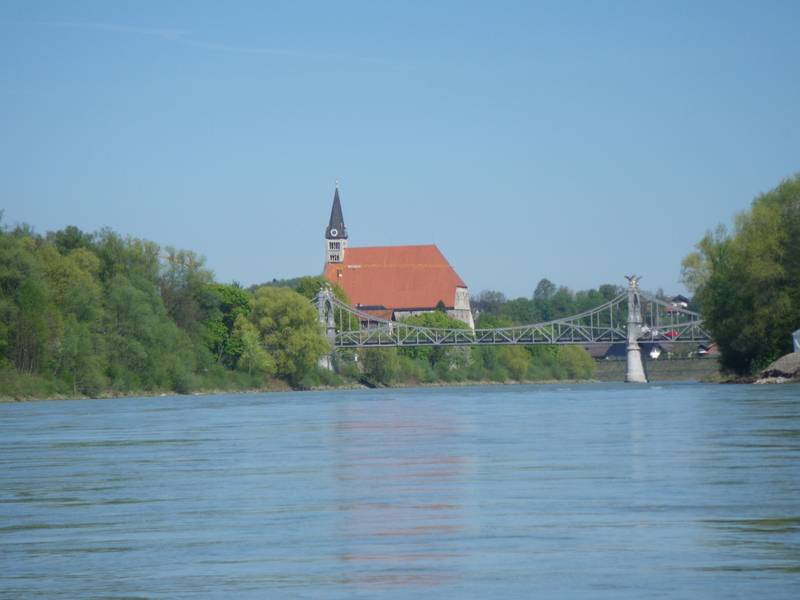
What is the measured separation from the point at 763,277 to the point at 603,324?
4173 inches

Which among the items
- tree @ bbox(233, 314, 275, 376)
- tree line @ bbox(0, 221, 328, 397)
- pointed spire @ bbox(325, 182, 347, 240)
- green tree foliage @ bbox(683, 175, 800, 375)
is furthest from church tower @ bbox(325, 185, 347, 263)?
green tree foliage @ bbox(683, 175, 800, 375)

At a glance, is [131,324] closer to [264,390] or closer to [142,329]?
[142,329]

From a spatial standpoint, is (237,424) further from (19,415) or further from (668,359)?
(668,359)

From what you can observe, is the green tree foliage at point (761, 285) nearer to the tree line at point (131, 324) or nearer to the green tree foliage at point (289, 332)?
the tree line at point (131, 324)

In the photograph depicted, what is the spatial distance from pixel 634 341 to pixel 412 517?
335 ft

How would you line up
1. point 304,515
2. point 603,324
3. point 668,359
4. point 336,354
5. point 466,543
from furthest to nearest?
point 603,324, point 668,359, point 336,354, point 304,515, point 466,543

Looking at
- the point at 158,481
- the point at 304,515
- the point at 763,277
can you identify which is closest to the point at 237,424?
the point at 158,481

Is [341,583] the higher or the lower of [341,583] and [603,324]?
the lower

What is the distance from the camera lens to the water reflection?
34.0 ft

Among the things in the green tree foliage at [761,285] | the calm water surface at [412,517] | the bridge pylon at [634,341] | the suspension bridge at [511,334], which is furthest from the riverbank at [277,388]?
the calm water surface at [412,517]

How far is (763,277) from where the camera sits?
61375 mm

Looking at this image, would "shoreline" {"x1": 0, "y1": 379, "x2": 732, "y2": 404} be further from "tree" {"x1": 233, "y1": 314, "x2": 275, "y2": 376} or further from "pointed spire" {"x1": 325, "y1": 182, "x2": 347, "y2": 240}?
"pointed spire" {"x1": 325, "y1": 182, "x2": 347, "y2": 240}

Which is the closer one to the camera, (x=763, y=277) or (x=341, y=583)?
(x=341, y=583)

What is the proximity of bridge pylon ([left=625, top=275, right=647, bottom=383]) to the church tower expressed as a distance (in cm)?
6794
